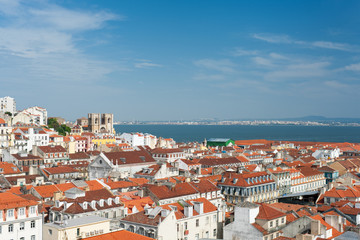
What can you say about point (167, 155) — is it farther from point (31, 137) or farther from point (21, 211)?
point (21, 211)

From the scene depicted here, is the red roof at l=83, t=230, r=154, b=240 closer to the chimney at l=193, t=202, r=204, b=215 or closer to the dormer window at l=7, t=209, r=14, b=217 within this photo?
the dormer window at l=7, t=209, r=14, b=217

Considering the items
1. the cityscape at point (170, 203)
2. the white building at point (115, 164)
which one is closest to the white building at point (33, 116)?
the cityscape at point (170, 203)

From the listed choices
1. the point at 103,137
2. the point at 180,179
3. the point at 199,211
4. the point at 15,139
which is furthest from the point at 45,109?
the point at 199,211

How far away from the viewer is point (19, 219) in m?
39.9

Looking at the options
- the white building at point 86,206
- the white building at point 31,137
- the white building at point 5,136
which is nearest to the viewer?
the white building at point 86,206

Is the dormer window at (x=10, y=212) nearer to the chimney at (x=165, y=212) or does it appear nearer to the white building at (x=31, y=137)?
the chimney at (x=165, y=212)

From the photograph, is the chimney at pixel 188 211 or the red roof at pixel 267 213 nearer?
the red roof at pixel 267 213

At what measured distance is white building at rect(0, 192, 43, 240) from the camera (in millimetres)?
38844

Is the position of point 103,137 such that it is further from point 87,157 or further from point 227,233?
point 227,233

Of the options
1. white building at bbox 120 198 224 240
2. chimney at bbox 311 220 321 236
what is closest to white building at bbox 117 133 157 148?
white building at bbox 120 198 224 240

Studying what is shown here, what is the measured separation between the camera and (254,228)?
1672 inches

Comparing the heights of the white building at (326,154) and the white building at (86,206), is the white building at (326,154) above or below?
below

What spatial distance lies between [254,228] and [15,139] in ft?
310

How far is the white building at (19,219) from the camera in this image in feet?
127
